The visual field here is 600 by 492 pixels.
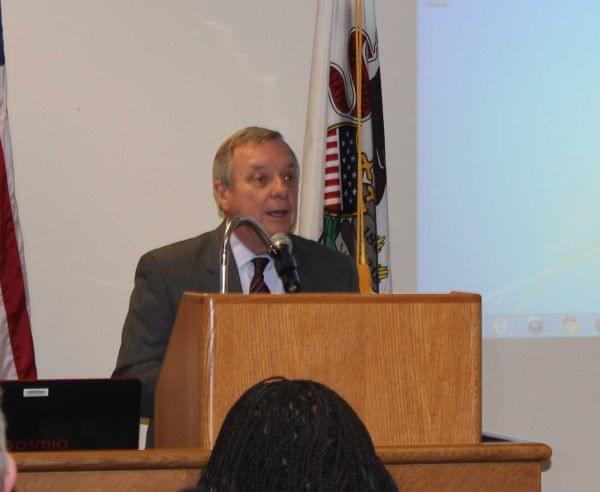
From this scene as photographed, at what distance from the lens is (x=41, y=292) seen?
447cm

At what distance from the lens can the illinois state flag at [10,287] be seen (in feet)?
13.6

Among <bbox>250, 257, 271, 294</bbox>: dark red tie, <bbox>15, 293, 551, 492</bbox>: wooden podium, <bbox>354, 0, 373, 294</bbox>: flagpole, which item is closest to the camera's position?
<bbox>15, 293, 551, 492</bbox>: wooden podium

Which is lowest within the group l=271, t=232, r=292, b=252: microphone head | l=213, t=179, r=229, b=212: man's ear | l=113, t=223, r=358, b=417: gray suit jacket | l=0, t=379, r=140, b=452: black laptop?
l=0, t=379, r=140, b=452: black laptop

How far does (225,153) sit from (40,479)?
66.4 inches

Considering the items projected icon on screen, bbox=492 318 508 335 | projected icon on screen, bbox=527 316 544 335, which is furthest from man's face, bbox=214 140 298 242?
projected icon on screen, bbox=527 316 544 335

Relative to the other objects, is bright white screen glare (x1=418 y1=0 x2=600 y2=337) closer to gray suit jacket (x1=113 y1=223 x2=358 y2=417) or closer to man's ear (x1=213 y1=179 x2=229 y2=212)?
gray suit jacket (x1=113 y1=223 x2=358 y2=417)

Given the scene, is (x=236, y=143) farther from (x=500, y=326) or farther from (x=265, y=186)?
(x=500, y=326)

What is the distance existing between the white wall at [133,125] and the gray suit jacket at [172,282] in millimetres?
1166

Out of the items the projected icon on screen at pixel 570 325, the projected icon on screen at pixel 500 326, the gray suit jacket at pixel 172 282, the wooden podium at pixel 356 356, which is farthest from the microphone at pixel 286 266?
the projected icon on screen at pixel 570 325

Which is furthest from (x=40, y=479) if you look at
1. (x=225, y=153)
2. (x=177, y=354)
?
(x=225, y=153)

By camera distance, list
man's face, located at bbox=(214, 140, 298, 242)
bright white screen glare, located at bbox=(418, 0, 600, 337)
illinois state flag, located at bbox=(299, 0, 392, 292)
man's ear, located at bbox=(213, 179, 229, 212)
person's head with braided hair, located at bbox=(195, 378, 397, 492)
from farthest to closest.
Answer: bright white screen glare, located at bbox=(418, 0, 600, 337)
illinois state flag, located at bbox=(299, 0, 392, 292)
man's ear, located at bbox=(213, 179, 229, 212)
man's face, located at bbox=(214, 140, 298, 242)
person's head with braided hair, located at bbox=(195, 378, 397, 492)

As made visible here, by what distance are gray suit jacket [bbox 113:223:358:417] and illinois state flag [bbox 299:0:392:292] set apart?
2.78 feet

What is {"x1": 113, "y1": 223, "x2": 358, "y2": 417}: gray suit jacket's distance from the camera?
10.4 ft

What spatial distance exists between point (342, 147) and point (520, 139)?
2.65 ft
